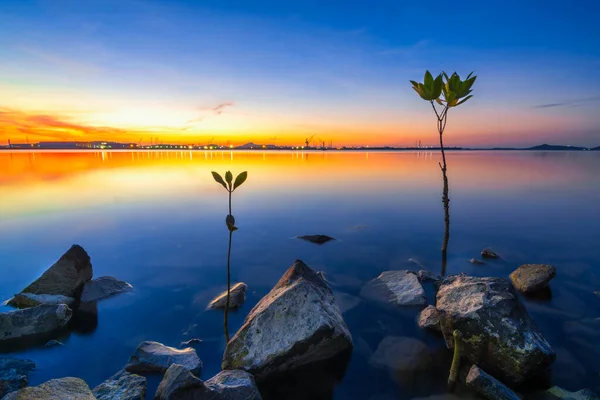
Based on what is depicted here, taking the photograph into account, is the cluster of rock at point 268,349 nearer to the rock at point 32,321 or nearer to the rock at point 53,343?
the rock at point 53,343

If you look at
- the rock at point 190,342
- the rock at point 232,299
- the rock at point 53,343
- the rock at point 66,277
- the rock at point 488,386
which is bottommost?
the rock at point 190,342

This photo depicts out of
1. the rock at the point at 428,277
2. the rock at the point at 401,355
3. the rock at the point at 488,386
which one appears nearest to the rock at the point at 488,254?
the rock at the point at 428,277

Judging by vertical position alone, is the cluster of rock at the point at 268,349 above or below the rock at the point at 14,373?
above

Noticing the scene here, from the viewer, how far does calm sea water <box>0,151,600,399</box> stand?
23.9 feet

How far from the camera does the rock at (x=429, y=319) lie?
8.21m

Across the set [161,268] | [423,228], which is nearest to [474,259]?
[423,228]

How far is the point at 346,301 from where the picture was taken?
1022 centimetres

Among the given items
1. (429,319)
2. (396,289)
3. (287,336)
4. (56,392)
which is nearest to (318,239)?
(396,289)

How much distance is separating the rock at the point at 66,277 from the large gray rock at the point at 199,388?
7.11m

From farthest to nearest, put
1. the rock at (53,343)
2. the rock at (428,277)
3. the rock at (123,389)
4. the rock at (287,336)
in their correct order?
the rock at (428,277), the rock at (53,343), the rock at (287,336), the rock at (123,389)

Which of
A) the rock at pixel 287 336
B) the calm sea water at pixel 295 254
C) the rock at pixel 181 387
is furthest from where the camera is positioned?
the calm sea water at pixel 295 254

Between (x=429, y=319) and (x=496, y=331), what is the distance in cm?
216

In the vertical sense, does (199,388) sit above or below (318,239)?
above

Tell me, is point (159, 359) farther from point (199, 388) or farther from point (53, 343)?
point (53, 343)
